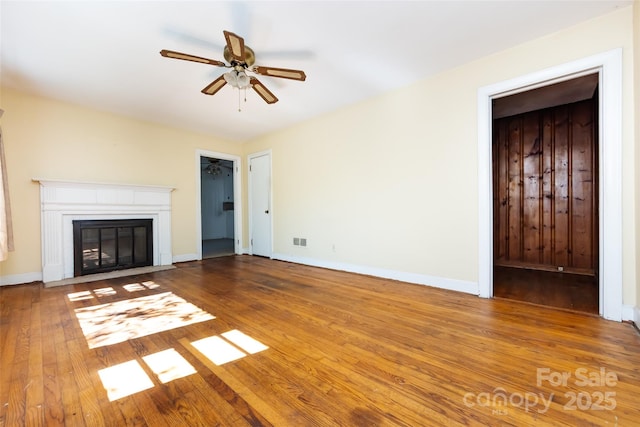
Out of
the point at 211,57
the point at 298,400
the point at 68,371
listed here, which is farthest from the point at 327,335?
the point at 211,57

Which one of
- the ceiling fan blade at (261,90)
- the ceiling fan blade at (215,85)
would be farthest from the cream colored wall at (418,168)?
the ceiling fan blade at (215,85)

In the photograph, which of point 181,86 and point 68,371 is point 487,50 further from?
point 68,371

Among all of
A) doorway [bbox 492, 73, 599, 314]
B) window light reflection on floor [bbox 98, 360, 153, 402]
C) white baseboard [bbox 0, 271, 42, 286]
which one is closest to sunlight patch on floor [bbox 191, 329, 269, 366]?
window light reflection on floor [bbox 98, 360, 153, 402]

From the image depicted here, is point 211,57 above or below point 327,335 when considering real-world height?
above

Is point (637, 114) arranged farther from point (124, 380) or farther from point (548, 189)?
point (124, 380)

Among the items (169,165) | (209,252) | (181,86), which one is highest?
(181,86)

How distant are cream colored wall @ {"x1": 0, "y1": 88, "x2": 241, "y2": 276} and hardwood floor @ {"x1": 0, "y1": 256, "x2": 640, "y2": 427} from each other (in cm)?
130

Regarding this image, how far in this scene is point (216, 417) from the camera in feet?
3.73

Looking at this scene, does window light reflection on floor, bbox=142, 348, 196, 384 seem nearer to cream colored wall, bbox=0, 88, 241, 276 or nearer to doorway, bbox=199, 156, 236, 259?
cream colored wall, bbox=0, 88, 241, 276

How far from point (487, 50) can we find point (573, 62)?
0.71m

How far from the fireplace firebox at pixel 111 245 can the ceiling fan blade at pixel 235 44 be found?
348 centimetres

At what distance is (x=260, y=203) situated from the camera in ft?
18.2

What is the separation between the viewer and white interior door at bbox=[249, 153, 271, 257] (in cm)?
538

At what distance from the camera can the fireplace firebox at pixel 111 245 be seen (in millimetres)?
3811
